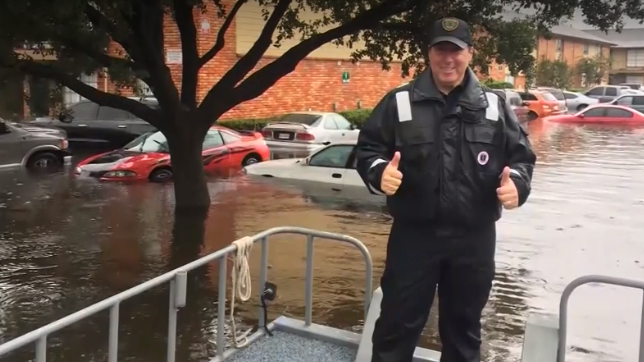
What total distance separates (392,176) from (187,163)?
355 inches

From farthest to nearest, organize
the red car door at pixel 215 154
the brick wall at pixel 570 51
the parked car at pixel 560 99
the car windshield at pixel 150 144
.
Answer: the brick wall at pixel 570 51 → the parked car at pixel 560 99 → the red car door at pixel 215 154 → the car windshield at pixel 150 144

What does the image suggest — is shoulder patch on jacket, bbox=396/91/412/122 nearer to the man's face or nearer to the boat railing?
the man's face

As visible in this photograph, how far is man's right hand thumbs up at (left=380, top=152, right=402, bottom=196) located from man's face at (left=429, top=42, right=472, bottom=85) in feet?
1.47

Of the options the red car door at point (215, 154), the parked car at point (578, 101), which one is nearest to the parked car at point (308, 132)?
the red car door at point (215, 154)

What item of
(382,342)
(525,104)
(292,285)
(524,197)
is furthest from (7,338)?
(525,104)

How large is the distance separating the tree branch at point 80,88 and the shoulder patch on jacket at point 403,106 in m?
7.85

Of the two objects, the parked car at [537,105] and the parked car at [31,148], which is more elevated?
the parked car at [537,105]

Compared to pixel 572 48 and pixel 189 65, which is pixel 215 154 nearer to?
pixel 189 65

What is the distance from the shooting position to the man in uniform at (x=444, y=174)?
3.69 meters

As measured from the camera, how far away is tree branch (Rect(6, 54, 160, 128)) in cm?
1062

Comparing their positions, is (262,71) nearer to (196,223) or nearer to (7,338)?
(196,223)

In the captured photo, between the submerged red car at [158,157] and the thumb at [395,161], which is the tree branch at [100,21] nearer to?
the submerged red car at [158,157]

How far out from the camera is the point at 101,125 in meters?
21.3

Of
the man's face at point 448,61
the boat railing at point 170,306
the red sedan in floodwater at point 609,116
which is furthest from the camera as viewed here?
the red sedan in floodwater at point 609,116
